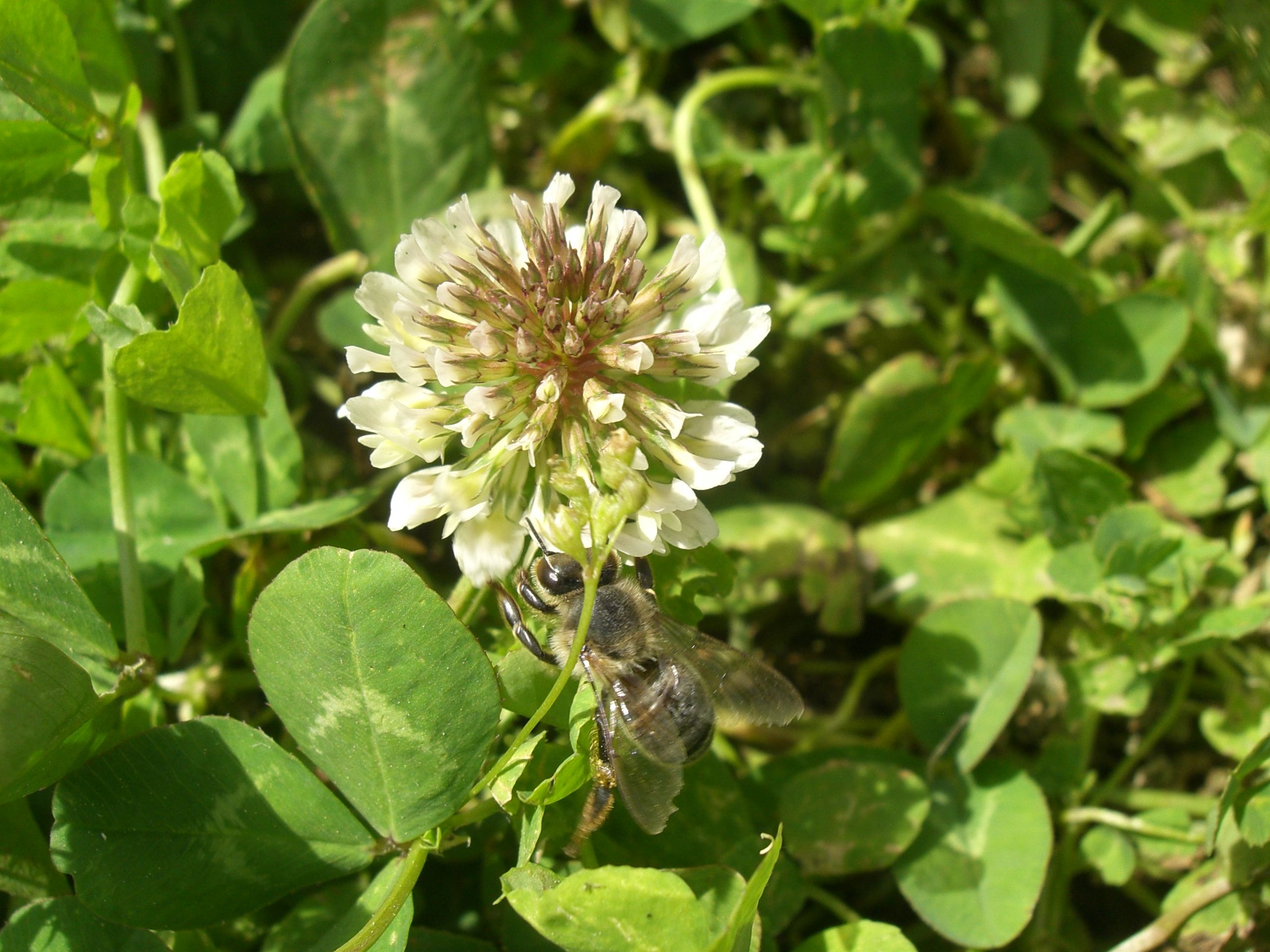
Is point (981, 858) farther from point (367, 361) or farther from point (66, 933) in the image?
point (66, 933)

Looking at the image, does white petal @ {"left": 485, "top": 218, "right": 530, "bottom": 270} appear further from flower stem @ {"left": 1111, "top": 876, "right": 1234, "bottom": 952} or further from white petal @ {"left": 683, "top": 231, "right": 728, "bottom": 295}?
flower stem @ {"left": 1111, "top": 876, "right": 1234, "bottom": 952}

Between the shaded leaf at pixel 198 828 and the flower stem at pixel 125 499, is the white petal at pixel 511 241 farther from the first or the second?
the shaded leaf at pixel 198 828

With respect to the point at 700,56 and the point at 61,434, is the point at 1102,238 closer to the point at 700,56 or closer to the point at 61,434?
the point at 700,56

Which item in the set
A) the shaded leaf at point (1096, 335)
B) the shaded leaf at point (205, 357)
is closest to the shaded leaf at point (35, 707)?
the shaded leaf at point (205, 357)

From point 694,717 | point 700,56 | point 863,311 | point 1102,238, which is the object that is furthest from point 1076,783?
point 700,56

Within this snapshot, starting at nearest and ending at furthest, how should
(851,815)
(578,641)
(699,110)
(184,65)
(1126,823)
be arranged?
(578,641), (851,815), (1126,823), (184,65), (699,110)

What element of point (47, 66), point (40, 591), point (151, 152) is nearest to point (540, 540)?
point (40, 591)
